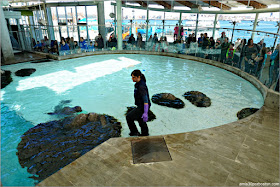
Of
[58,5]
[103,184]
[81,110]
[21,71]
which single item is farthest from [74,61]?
[103,184]

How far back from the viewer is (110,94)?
888cm

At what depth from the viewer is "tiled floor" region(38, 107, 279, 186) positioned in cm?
328

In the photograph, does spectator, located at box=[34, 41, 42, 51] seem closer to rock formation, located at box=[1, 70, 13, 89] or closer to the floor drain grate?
rock formation, located at box=[1, 70, 13, 89]

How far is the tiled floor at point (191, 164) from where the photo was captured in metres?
3.28

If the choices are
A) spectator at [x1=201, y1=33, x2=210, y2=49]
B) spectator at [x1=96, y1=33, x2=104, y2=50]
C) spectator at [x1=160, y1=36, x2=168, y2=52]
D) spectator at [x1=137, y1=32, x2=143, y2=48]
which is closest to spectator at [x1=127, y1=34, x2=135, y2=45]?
spectator at [x1=137, y1=32, x2=143, y2=48]

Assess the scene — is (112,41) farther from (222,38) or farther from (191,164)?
(191,164)

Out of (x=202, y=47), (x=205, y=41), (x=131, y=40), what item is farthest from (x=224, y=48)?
(x=131, y=40)

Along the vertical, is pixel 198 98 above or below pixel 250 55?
below

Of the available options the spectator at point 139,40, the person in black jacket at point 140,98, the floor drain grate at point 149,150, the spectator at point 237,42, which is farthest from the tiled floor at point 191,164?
the spectator at point 139,40

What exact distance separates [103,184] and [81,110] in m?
4.52

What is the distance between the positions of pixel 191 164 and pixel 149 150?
94 cm

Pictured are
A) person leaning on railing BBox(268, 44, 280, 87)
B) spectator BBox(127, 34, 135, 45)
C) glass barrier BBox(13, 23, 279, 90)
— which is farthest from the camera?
spectator BBox(127, 34, 135, 45)

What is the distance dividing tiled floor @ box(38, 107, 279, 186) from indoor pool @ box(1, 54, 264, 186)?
1422 mm

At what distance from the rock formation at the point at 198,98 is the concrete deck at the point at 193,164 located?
295 centimetres
